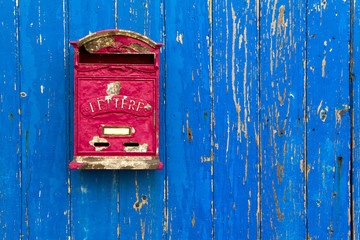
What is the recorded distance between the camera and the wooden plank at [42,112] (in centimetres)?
149

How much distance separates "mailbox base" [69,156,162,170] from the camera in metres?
1.31

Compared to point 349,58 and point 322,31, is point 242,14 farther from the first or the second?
point 349,58

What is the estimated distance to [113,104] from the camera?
1322 millimetres

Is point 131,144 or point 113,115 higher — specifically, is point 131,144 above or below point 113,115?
below

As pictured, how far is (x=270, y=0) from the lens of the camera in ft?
5.03

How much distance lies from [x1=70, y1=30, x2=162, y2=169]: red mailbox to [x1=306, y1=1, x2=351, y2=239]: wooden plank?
749 millimetres

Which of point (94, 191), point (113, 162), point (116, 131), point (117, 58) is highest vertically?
point (117, 58)

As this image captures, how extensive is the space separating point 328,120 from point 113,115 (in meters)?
0.99

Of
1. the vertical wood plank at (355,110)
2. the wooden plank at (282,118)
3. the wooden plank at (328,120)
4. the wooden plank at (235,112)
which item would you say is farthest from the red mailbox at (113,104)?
the vertical wood plank at (355,110)

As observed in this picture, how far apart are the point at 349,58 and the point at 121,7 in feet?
3.58

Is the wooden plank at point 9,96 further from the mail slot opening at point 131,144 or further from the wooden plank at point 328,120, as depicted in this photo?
the wooden plank at point 328,120

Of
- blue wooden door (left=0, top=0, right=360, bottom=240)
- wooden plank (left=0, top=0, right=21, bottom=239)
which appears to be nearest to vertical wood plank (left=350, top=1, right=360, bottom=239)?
blue wooden door (left=0, top=0, right=360, bottom=240)

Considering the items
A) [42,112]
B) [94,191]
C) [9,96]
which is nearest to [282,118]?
[94,191]

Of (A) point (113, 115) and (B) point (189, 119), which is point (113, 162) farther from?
(B) point (189, 119)
